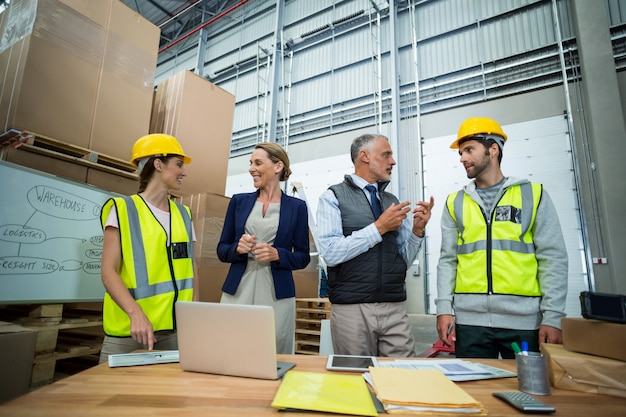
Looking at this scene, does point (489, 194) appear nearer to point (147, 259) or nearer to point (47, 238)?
point (147, 259)

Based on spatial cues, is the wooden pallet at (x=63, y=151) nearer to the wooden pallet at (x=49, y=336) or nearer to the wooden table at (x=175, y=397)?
the wooden pallet at (x=49, y=336)

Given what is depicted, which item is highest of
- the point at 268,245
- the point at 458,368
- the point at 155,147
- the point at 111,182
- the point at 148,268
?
the point at 111,182

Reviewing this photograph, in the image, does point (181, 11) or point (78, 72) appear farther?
point (181, 11)

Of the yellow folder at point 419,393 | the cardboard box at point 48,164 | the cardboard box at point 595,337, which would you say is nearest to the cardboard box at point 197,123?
the cardboard box at point 48,164

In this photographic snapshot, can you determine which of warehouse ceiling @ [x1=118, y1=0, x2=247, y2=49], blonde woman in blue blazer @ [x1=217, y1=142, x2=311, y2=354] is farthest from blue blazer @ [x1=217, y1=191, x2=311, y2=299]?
warehouse ceiling @ [x1=118, y1=0, x2=247, y2=49]

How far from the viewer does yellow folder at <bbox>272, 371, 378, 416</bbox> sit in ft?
2.33

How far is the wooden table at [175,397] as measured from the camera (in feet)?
2.29

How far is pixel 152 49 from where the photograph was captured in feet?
11.7

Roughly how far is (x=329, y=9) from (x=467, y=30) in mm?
3206

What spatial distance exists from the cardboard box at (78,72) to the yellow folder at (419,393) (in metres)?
3.03

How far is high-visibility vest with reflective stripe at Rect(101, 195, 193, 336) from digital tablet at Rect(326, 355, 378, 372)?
0.83 metres

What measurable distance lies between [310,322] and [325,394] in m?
3.31

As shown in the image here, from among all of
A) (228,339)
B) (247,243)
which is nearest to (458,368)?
(228,339)

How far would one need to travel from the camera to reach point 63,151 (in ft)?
8.98
